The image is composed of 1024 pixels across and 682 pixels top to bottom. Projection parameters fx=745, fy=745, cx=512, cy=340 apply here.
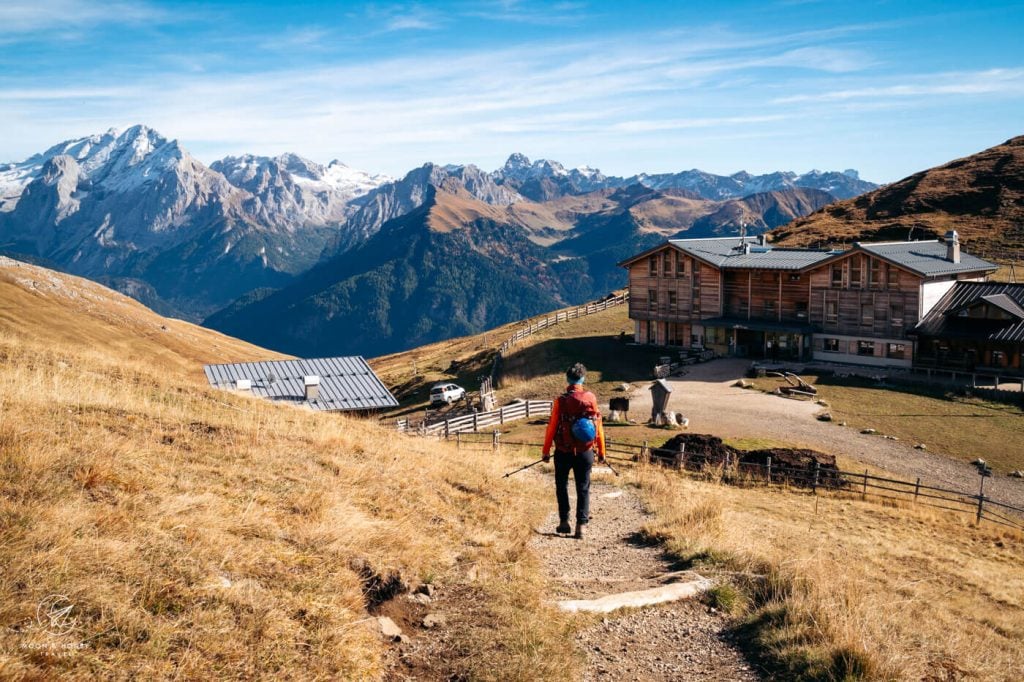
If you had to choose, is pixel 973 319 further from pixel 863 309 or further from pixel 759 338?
pixel 759 338

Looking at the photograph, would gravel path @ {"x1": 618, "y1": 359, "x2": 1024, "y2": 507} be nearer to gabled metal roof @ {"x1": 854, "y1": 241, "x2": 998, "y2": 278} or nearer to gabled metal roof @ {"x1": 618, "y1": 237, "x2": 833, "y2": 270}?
gabled metal roof @ {"x1": 618, "y1": 237, "x2": 833, "y2": 270}

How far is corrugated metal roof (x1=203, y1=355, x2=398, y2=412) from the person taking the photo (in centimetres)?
4281

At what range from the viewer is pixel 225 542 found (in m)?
7.96

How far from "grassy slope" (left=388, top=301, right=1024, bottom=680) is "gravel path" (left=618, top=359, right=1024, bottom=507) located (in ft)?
9.14

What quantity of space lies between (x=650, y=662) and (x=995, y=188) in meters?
128

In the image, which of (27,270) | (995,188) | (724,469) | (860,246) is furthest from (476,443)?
(27,270)

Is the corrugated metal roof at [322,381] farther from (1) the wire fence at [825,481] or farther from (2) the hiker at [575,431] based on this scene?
(2) the hiker at [575,431]

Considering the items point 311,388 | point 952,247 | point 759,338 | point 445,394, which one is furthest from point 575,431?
point 952,247

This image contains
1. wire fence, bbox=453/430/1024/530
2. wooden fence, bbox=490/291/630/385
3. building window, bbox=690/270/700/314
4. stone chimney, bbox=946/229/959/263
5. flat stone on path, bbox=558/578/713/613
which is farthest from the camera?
wooden fence, bbox=490/291/630/385

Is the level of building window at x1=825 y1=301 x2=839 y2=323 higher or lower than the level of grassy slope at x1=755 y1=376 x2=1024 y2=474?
higher

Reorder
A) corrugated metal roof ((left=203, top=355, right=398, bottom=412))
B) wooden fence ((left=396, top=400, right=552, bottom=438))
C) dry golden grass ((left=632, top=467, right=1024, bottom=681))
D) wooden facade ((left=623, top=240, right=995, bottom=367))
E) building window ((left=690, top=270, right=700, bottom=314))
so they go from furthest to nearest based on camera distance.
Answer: building window ((left=690, top=270, right=700, bottom=314))
wooden facade ((left=623, top=240, right=995, bottom=367))
corrugated metal roof ((left=203, top=355, right=398, bottom=412))
wooden fence ((left=396, top=400, right=552, bottom=438))
dry golden grass ((left=632, top=467, right=1024, bottom=681))

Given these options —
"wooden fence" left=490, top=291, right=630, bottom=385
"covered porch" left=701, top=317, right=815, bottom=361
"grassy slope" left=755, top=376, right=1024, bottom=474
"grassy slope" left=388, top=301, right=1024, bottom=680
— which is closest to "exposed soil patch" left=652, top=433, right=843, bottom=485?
"grassy slope" left=388, top=301, right=1024, bottom=680

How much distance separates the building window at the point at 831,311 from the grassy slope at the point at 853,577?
63.7ft

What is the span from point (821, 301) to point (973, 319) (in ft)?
32.9
